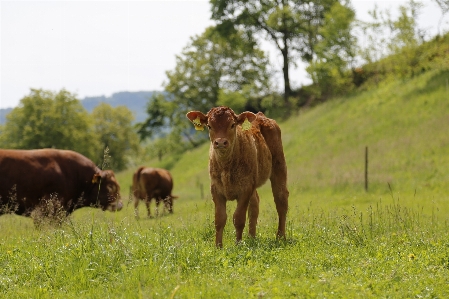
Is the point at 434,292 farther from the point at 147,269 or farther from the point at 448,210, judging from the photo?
the point at 448,210

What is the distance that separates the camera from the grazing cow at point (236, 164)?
759 cm

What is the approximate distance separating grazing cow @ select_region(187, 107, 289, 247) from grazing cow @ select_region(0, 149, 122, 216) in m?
3.64

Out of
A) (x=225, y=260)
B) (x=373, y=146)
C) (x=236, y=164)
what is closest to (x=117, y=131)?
(x=373, y=146)

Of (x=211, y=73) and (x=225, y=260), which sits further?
(x=211, y=73)

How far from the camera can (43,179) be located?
1195 cm

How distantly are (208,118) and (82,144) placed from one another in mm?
44365

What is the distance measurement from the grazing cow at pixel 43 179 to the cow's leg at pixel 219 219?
3.68 meters

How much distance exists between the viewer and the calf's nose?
7191 millimetres

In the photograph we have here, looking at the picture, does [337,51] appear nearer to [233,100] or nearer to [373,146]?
[233,100]

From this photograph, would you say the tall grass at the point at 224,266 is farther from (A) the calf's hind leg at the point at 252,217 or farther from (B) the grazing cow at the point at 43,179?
(B) the grazing cow at the point at 43,179

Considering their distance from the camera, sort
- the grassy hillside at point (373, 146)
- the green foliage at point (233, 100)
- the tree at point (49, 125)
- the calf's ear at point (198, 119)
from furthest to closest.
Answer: the tree at point (49, 125) → the green foliage at point (233, 100) → the grassy hillside at point (373, 146) → the calf's ear at point (198, 119)

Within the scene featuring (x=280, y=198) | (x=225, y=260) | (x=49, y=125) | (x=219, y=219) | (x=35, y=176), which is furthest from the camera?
(x=49, y=125)

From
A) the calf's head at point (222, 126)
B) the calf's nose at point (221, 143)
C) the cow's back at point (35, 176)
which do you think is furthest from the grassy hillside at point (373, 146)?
the calf's nose at point (221, 143)

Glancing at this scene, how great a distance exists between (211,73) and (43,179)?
39.6 metres
